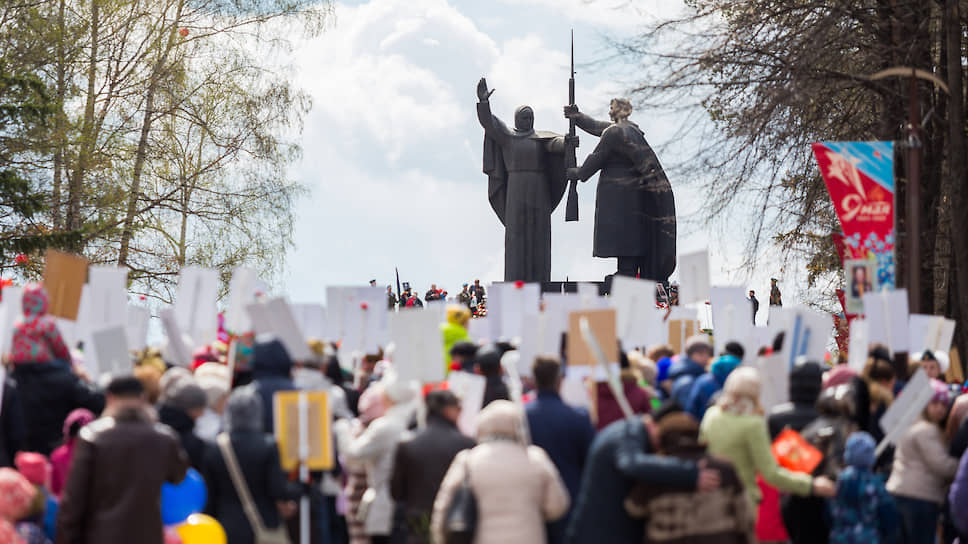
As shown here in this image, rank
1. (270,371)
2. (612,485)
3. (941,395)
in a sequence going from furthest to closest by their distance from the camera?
(941,395) → (270,371) → (612,485)

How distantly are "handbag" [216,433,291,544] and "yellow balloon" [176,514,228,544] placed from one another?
149 millimetres

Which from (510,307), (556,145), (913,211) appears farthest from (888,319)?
(556,145)

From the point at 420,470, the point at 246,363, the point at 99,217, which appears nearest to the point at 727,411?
the point at 420,470

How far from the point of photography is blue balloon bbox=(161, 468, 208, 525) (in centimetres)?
768

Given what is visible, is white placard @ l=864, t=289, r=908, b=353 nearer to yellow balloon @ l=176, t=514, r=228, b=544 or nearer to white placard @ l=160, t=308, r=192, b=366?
white placard @ l=160, t=308, r=192, b=366

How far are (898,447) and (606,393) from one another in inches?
80.1

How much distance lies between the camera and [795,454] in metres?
8.08

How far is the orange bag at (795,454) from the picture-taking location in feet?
26.4

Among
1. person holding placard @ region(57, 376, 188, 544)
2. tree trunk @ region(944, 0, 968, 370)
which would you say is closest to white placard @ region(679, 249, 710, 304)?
person holding placard @ region(57, 376, 188, 544)

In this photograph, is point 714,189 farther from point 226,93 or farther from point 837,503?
point 226,93

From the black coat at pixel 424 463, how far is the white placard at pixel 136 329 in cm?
325

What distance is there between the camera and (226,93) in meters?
32.1

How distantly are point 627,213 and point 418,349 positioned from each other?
46.9 ft

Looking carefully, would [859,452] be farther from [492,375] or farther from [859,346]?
[859,346]
